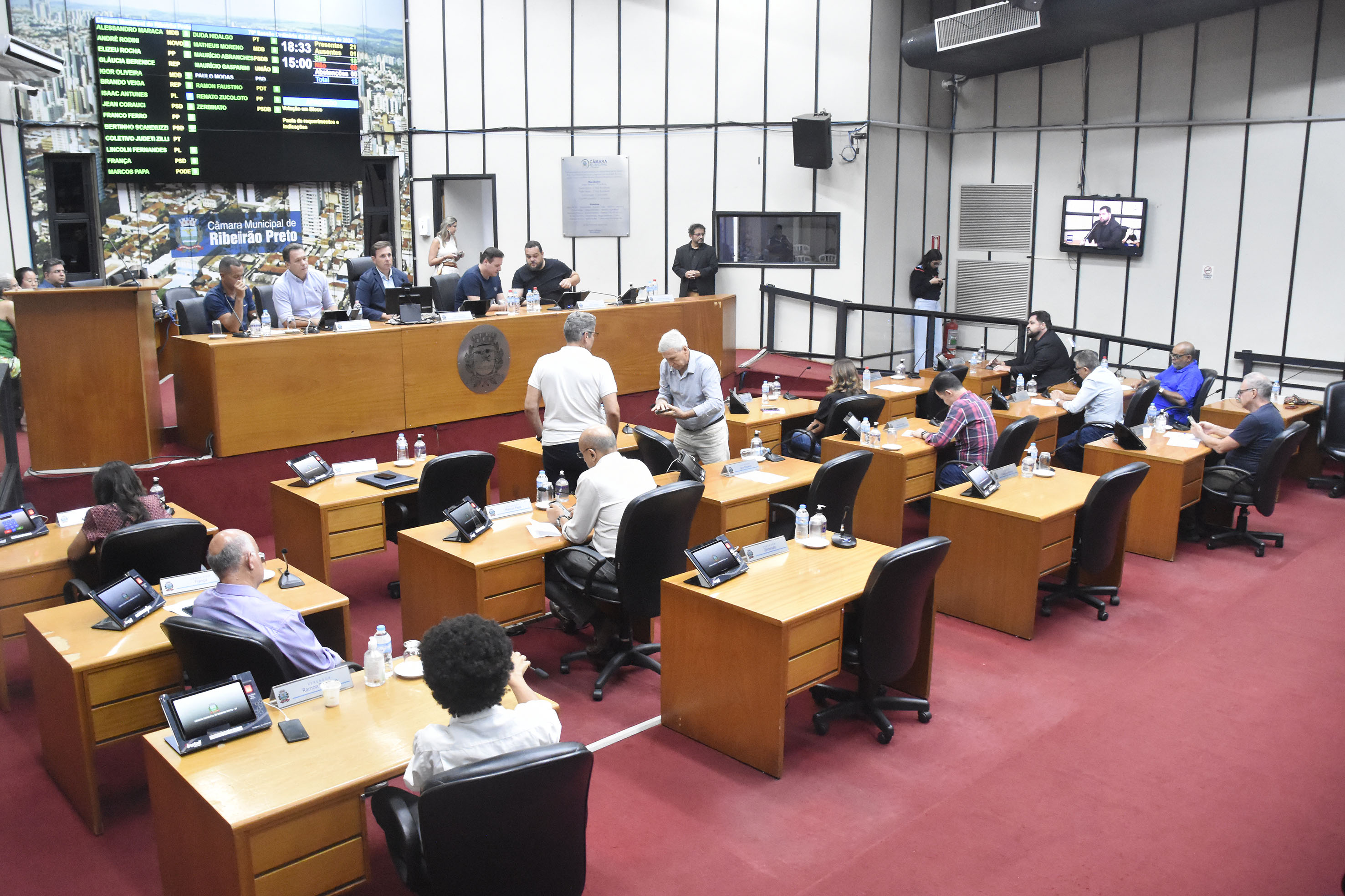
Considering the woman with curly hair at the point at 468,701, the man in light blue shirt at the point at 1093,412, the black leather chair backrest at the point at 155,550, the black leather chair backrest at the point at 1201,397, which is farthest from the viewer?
the black leather chair backrest at the point at 1201,397

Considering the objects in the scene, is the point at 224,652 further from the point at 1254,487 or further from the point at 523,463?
the point at 1254,487

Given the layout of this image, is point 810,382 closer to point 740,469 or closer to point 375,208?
point 740,469

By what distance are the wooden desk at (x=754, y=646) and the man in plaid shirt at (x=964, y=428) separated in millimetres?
2256

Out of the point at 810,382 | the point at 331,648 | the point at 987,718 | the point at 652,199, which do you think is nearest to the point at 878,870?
the point at 987,718

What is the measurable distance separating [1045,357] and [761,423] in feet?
12.0

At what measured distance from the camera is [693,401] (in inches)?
261

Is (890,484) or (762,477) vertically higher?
(762,477)

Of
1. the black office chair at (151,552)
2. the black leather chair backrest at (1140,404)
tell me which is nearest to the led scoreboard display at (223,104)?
the black office chair at (151,552)

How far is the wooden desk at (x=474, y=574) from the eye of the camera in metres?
4.75

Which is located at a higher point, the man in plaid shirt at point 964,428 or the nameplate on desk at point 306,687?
the man in plaid shirt at point 964,428

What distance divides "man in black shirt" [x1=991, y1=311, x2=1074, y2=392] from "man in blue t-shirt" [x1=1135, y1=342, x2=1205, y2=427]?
0.84m

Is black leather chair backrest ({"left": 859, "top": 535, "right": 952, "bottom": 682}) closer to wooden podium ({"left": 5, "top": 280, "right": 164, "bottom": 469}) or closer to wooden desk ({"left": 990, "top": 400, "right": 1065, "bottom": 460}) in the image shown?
wooden desk ({"left": 990, "top": 400, "right": 1065, "bottom": 460})

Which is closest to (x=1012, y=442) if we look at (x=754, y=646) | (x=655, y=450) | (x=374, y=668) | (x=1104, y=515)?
(x=1104, y=515)

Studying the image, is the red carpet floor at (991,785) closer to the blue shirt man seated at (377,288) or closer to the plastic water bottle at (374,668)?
the plastic water bottle at (374,668)
